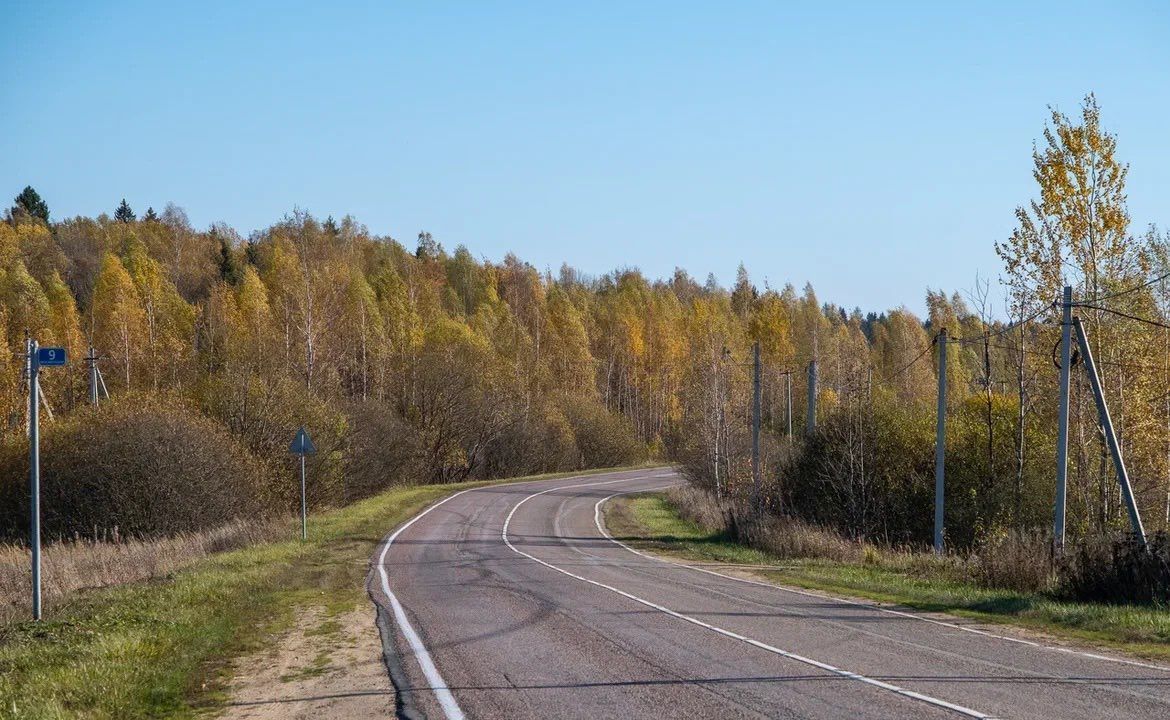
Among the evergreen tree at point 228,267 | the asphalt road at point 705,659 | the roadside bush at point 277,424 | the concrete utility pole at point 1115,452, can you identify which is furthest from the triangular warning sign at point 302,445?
the evergreen tree at point 228,267

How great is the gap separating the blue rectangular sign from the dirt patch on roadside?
18.2ft

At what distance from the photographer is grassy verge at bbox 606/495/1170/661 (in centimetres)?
1205

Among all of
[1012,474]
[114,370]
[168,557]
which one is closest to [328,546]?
[168,557]

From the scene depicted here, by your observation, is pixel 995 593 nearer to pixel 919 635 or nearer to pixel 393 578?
pixel 919 635

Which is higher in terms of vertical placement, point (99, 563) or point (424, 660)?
point (424, 660)

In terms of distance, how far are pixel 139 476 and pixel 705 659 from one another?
28.9 m

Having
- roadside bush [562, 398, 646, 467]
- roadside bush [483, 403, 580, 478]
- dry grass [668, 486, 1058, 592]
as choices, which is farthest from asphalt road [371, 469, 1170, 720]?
roadside bush [562, 398, 646, 467]

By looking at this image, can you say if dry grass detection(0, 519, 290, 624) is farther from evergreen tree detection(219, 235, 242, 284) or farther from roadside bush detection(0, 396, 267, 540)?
evergreen tree detection(219, 235, 242, 284)

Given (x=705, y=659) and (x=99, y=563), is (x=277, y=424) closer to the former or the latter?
(x=99, y=563)

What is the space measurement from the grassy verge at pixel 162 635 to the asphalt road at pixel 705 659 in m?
1.67

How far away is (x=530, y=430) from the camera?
6806 centimetres

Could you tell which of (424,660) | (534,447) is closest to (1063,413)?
(424,660)

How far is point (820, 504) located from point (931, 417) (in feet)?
15.2

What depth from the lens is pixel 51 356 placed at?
1508cm
